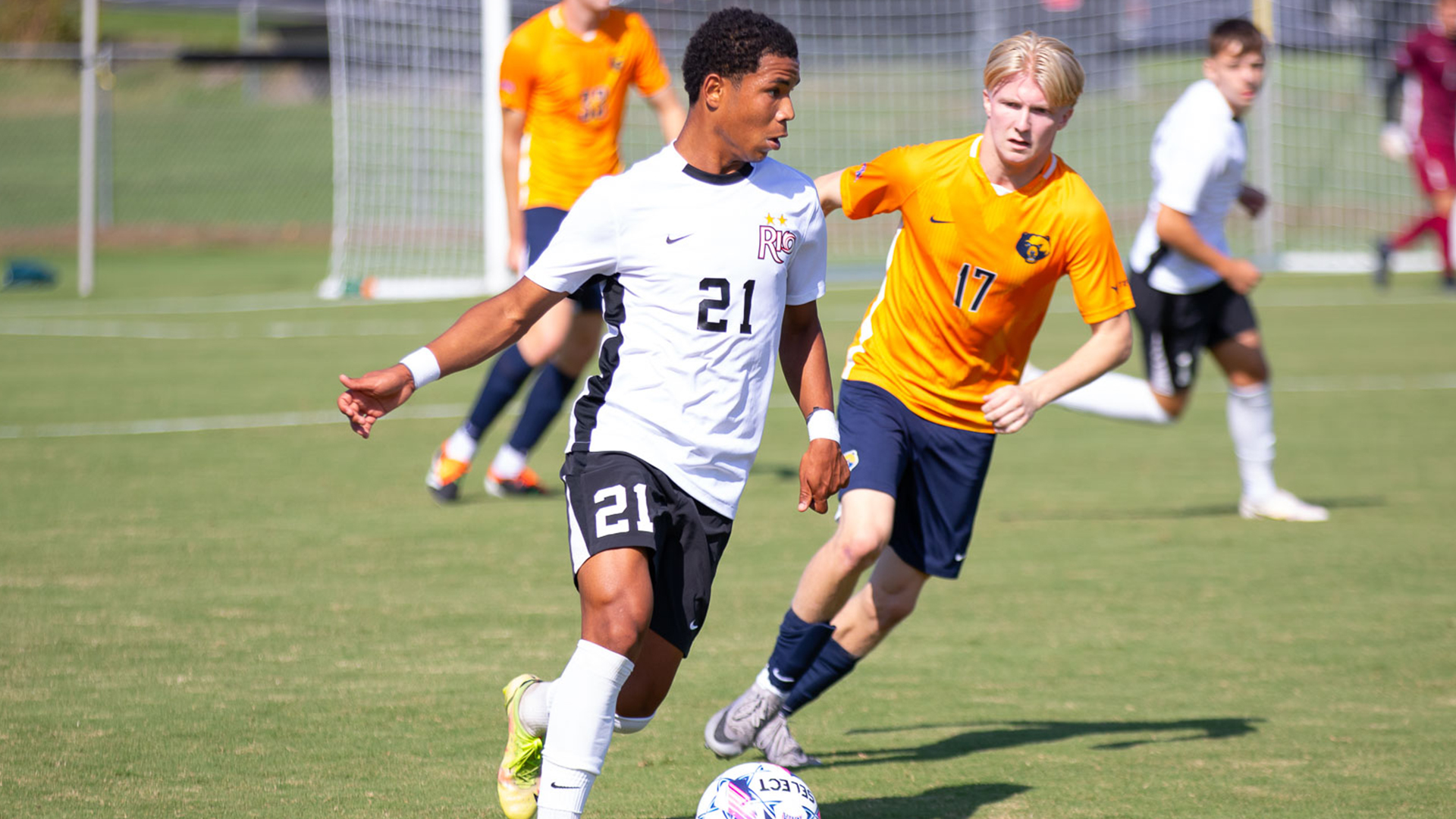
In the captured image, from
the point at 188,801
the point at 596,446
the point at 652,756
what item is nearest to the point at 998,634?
the point at 652,756

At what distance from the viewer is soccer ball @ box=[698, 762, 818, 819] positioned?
346 centimetres

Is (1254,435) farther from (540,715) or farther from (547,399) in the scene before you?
(540,715)

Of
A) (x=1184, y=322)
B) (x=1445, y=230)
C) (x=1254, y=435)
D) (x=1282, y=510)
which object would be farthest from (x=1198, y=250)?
(x=1445, y=230)

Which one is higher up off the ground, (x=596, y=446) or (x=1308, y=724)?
(x=596, y=446)

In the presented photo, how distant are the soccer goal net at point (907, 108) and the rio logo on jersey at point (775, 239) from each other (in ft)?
40.8

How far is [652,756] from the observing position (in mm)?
4355

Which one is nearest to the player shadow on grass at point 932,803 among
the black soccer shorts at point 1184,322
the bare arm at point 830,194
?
the bare arm at point 830,194

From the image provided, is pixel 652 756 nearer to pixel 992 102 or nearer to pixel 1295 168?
pixel 992 102

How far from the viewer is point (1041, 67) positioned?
4195 millimetres

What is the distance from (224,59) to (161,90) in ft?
32.2

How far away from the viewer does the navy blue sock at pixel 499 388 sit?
25.6 feet

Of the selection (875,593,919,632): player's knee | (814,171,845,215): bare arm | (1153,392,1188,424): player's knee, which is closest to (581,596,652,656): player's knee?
(875,593,919,632): player's knee

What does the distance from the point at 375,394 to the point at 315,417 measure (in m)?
7.06

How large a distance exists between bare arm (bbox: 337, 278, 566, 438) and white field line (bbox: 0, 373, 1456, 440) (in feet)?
21.4
